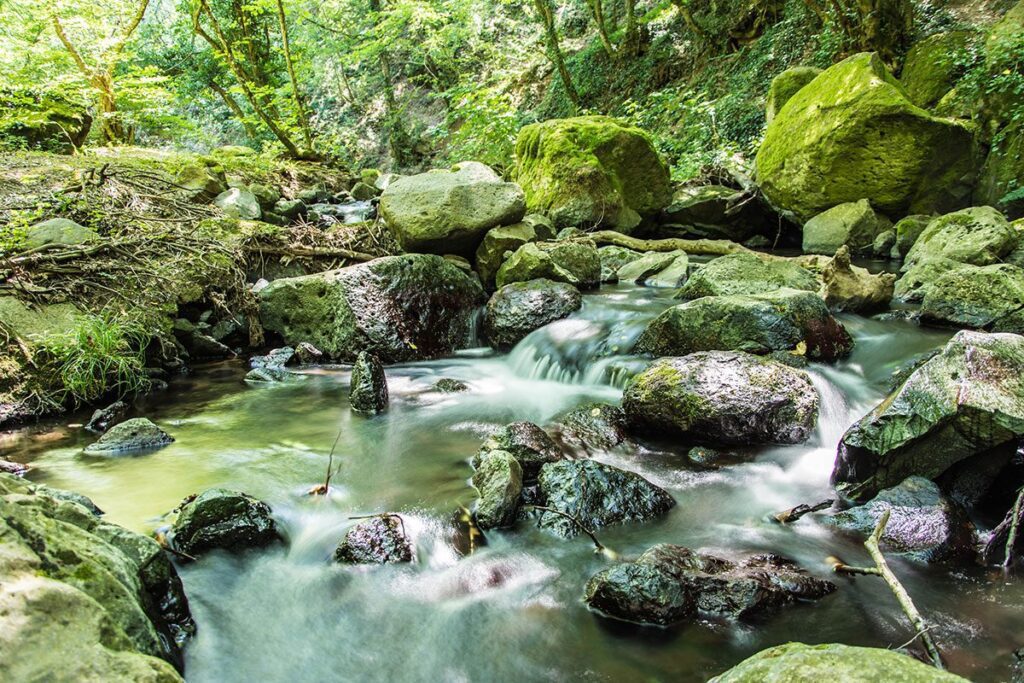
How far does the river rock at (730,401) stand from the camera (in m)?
4.08

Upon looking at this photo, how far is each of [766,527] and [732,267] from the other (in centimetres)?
395

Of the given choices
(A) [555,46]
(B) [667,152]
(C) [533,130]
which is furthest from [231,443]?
(A) [555,46]

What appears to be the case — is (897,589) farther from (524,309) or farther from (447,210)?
(447,210)

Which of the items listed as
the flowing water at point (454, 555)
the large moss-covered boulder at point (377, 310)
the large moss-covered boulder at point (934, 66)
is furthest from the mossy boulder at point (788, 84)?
the large moss-covered boulder at point (377, 310)

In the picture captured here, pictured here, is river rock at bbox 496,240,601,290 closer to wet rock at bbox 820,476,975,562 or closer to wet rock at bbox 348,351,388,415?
wet rock at bbox 348,351,388,415

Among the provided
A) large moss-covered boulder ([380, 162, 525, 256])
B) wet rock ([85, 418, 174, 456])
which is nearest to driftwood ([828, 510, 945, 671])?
wet rock ([85, 418, 174, 456])

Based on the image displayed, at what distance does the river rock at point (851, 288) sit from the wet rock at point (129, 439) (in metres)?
6.49

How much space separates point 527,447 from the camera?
150 inches

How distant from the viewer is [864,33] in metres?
11.6

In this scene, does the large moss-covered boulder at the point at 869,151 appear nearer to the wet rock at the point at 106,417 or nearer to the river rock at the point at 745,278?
the river rock at the point at 745,278

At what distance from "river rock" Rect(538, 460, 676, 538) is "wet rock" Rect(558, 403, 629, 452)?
712 mm

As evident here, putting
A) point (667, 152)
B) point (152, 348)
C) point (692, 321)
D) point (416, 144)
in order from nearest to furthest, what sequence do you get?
point (692, 321) → point (152, 348) → point (667, 152) → point (416, 144)

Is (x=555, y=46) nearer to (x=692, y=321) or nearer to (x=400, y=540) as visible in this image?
(x=692, y=321)

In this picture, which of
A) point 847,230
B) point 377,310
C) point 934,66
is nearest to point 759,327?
point 377,310
